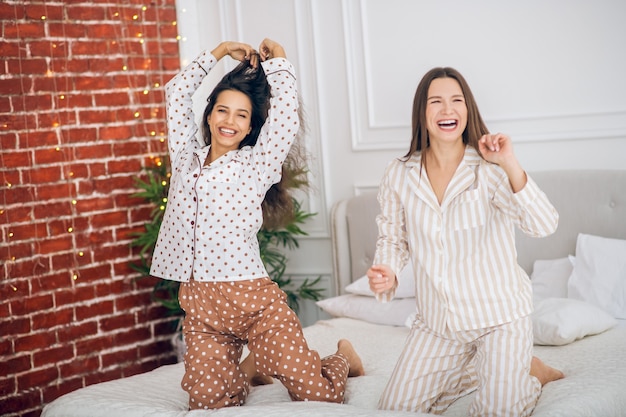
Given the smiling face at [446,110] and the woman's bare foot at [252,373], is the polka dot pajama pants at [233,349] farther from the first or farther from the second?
the smiling face at [446,110]

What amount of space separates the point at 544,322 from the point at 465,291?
2.55 ft

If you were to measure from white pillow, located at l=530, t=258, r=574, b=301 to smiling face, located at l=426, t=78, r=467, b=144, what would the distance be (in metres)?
1.15

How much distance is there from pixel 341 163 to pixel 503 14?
1.06 metres

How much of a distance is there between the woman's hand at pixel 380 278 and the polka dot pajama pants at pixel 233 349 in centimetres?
38

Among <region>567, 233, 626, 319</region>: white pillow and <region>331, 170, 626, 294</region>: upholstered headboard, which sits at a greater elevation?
<region>331, 170, 626, 294</region>: upholstered headboard

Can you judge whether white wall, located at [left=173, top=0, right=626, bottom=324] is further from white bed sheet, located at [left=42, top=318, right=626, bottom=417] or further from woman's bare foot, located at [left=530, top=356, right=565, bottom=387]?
woman's bare foot, located at [left=530, top=356, right=565, bottom=387]

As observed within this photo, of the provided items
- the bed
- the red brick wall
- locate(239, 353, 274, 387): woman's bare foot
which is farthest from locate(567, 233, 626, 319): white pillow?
the red brick wall

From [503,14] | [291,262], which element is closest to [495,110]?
[503,14]

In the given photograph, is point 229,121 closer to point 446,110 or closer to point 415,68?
point 446,110

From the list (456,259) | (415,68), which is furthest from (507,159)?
(415,68)

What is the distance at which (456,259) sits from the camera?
2.37 metres

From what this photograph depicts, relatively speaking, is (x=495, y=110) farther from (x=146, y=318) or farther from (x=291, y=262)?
(x=146, y=318)

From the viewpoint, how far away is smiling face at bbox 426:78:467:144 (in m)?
2.40

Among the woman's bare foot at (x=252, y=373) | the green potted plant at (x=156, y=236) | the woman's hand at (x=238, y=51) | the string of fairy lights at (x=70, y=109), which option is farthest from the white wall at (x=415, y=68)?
the woman's bare foot at (x=252, y=373)
